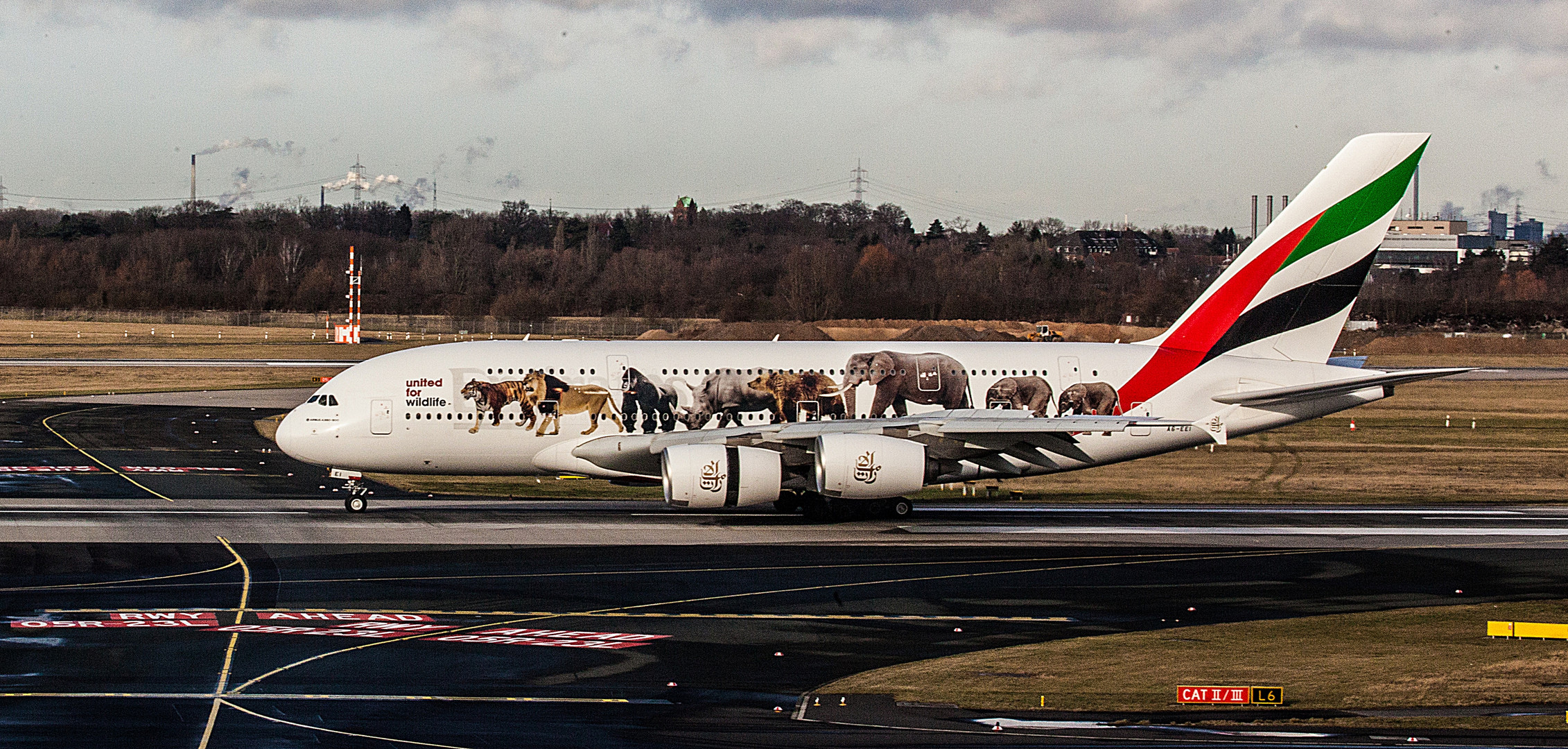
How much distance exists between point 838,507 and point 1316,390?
12216mm

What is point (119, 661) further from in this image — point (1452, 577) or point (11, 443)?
point (11, 443)

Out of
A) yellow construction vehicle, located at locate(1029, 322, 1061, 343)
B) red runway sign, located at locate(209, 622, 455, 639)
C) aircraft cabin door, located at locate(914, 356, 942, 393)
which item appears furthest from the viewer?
yellow construction vehicle, located at locate(1029, 322, 1061, 343)

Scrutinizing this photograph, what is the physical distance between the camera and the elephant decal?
36.1 metres

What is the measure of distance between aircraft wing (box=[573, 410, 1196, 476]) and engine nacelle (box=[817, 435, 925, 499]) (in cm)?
54

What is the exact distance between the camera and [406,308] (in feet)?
484

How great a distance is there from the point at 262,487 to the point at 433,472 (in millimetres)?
7798

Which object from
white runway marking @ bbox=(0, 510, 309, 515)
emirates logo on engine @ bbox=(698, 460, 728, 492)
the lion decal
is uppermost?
the lion decal

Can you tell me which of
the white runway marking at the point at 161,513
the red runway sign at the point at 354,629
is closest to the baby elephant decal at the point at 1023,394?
the white runway marking at the point at 161,513

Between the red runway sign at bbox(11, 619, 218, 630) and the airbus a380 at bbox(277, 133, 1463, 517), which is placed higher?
the airbus a380 at bbox(277, 133, 1463, 517)

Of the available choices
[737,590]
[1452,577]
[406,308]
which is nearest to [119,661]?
[737,590]

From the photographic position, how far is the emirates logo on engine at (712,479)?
32375 mm

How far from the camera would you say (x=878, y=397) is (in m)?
36.2

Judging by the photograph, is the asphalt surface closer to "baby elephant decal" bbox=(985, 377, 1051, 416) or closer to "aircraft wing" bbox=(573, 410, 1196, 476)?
"aircraft wing" bbox=(573, 410, 1196, 476)

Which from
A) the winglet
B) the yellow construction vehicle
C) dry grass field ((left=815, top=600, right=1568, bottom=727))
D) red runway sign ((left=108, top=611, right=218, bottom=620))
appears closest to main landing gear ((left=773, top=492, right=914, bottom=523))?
the winglet
